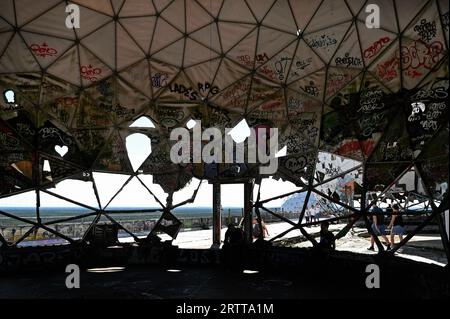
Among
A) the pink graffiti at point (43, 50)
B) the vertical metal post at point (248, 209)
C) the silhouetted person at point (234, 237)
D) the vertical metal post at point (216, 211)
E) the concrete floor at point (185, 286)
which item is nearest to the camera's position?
the concrete floor at point (185, 286)

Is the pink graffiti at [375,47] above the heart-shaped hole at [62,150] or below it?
above

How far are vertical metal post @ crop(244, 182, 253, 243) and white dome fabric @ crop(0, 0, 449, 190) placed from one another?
5.41 ft

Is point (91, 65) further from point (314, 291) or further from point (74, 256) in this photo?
point (314, 291)

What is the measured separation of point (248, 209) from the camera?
16.7m

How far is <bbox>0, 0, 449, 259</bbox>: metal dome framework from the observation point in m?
12.9

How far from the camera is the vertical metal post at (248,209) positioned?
16452mm

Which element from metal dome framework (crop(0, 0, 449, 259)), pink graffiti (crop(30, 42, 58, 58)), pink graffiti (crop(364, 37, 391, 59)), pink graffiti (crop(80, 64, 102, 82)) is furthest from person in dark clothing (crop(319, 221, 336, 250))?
pink graffiti (crop(30, 42, 58, 58))

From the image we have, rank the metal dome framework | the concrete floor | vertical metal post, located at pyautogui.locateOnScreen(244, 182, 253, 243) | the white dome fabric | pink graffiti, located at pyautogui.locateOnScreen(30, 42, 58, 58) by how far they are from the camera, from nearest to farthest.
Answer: the concrete floor → the metal dome framework → the white dome fabric → pink graffiti, located at pyautogui.locateOnScreen(30, 42, 58, 58) → vertical metal post, located at pyautogui.locateOnScreen(244, 182, 253, 243)

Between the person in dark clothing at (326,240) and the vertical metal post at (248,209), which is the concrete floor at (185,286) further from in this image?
the vertical metal post at (248,209)

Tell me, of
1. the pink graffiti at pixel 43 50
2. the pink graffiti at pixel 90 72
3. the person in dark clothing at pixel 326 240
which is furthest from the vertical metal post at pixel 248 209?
the pink graffiti at pixel 43 50

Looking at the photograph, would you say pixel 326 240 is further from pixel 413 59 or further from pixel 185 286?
pixel 413 59

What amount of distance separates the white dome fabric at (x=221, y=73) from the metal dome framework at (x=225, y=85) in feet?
0.14

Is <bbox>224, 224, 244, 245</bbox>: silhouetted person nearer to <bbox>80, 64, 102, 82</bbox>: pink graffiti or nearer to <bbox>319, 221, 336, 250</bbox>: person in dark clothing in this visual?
<bbox>319, 221, 336, 250</bbox>: person in dark clothing
